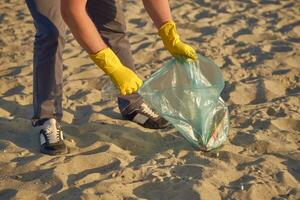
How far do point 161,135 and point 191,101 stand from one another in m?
0.34

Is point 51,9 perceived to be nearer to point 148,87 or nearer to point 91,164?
point 148,87

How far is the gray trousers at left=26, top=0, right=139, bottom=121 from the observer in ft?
8.20

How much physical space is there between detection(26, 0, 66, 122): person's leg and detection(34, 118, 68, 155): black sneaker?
1.7 inches

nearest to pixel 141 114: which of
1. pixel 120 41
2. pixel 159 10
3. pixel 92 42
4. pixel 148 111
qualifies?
pixel 148 111

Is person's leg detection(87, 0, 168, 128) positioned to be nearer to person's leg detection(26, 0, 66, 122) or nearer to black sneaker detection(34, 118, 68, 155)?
person's leg detection(26, 0, 66, 122)

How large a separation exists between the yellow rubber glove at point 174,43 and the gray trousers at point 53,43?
356mm

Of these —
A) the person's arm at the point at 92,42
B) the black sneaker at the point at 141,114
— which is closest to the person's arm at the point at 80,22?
the person's arm at the point at 92,42

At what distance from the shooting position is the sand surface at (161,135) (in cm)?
223

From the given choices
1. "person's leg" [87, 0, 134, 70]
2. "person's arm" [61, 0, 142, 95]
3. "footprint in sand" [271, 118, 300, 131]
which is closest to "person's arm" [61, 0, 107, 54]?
"person's arm" [61, 0, 142, 95]

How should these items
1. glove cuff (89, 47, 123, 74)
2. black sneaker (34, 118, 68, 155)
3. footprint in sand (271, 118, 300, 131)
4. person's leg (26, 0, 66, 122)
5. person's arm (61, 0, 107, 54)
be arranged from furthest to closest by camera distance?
1. footprint in sand (271, 118, 300, 131)
2. black sneaker (34, 118, 68, 155)
3. person's leg (26, 0, 66, 122)
4. glove cuff (89, 47, 123, 74)
5. person's arm (61, 0, 107, 54)

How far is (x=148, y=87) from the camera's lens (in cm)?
255

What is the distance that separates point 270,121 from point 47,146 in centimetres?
125

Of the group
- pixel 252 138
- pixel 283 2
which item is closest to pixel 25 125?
pixel 252 138

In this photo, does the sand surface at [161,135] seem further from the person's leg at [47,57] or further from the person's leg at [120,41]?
the person's leg at [47,57]
